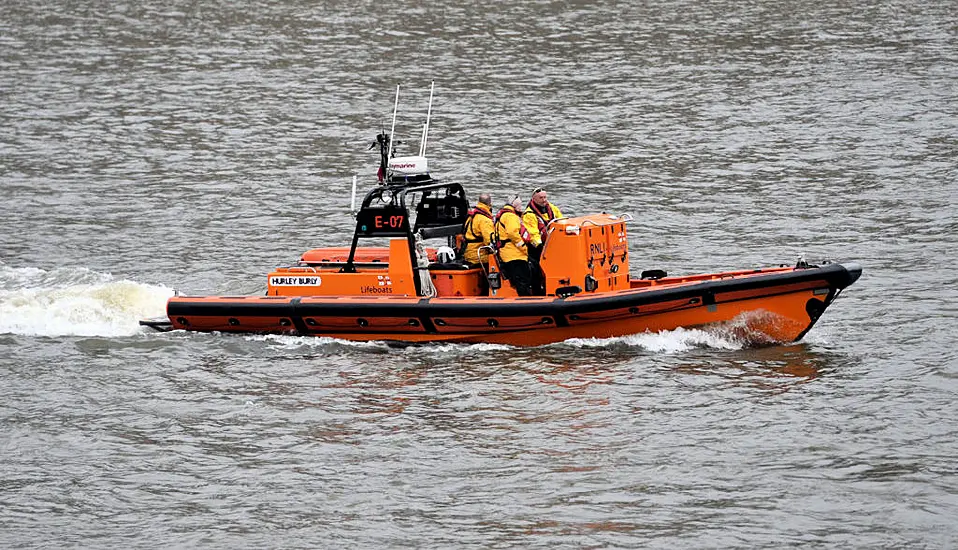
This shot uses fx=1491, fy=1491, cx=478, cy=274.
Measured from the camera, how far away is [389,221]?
1639 centimetres

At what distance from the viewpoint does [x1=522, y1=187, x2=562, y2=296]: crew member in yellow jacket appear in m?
16.0

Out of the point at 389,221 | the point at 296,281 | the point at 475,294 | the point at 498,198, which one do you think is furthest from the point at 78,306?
the point at 498,198

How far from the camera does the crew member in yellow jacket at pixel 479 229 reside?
636 inches

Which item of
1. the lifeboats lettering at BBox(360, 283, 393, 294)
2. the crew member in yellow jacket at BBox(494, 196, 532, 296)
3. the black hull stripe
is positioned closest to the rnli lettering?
the lifeboats lettering at BBox(360, 283, 393, 294)

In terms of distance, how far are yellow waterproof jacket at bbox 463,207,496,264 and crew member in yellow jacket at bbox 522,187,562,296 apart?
414mm

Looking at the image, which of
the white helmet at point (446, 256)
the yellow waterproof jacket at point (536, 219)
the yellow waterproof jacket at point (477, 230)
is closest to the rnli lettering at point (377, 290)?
the white helmet at point (446, 256)

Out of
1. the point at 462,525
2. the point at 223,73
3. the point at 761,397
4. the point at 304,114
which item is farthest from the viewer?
the point at 223,73

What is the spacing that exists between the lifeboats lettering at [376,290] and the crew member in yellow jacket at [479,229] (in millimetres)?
967

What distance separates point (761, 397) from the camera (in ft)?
46.9

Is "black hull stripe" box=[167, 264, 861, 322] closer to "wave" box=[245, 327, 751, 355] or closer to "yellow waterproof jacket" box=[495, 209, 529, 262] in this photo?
"wave" box=[245, 327, 751, 355]

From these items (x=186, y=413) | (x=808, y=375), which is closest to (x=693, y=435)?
(x=808, y=375)

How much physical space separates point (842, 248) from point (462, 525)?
10304mm

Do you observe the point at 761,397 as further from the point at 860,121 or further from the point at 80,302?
the point at 860,121

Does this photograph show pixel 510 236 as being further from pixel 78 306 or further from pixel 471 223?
pixel 78 306
